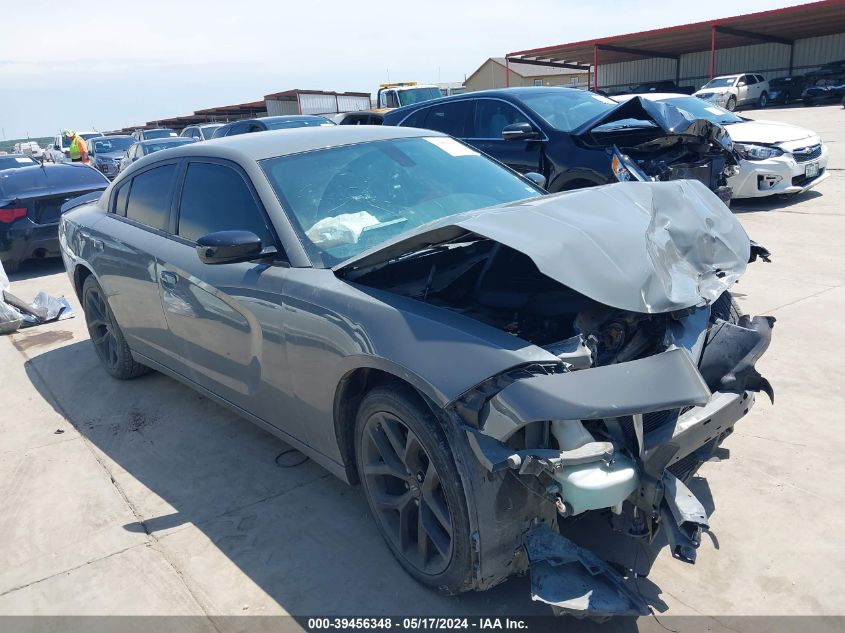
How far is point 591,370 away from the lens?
224 cm

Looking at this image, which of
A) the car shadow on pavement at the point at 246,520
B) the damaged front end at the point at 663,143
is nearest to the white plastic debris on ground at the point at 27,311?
the car shadow on pavement at the point at 246,520

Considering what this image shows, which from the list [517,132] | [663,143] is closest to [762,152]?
[663,143]

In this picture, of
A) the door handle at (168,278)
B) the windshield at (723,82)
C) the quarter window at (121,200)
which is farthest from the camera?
the windshield at (723,82)

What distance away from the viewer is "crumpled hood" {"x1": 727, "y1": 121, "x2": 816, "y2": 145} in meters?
9.02

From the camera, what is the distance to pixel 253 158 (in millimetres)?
3559

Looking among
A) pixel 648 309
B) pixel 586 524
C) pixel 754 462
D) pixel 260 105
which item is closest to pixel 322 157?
pixel 648 309

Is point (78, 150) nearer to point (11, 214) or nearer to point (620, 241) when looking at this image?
point (11, 214)

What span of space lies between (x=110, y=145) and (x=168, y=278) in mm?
23730

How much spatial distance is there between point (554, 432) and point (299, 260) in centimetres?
151

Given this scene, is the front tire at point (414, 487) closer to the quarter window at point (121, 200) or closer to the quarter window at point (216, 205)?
the quarter window at point (216, 205)

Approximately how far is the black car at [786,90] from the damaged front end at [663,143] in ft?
99.2

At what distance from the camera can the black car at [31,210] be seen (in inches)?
351

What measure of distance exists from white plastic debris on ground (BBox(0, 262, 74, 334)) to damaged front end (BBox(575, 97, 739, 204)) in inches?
226

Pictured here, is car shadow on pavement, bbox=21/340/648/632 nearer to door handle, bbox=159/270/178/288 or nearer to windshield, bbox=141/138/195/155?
door handle, bbox=159/270/178/288
